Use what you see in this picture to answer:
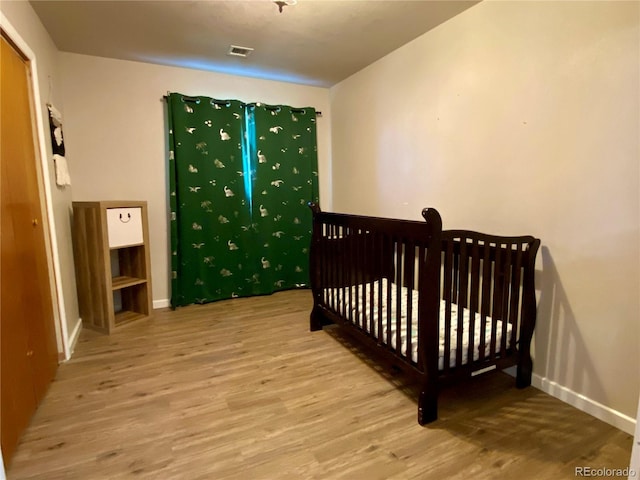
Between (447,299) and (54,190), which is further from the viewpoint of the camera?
(54,190)

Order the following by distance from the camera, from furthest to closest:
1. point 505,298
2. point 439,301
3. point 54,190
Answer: point 54,190
point 505,298
point 439,301

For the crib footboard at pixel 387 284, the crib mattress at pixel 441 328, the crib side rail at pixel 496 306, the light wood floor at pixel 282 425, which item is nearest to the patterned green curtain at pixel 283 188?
the crib footboard at pixel 387 284

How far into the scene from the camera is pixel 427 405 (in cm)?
162

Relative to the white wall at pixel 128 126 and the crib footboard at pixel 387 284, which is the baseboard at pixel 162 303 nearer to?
the white wall at pixel 128 126

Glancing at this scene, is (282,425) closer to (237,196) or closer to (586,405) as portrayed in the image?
(586,405)

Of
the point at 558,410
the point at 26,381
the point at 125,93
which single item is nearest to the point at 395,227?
the point at 558,410

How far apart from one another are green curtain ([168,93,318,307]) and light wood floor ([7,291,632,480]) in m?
1.11

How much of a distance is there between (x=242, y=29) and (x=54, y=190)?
168 centimetres

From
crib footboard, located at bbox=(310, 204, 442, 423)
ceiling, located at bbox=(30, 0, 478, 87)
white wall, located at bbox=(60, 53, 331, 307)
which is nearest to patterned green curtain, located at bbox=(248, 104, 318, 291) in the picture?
white wall, located at bbox=(60, 53, 331, 307)

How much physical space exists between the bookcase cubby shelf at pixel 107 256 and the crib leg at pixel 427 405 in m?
2.33

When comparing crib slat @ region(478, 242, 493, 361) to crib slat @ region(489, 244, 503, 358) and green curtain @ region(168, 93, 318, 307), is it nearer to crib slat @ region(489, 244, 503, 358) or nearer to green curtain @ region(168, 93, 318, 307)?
crib slat @ region(489, 244, 503, 358)

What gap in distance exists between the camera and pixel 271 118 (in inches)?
138

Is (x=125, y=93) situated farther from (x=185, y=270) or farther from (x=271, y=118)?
(x=185, y=270)

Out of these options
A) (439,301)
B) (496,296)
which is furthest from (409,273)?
(496,296)
